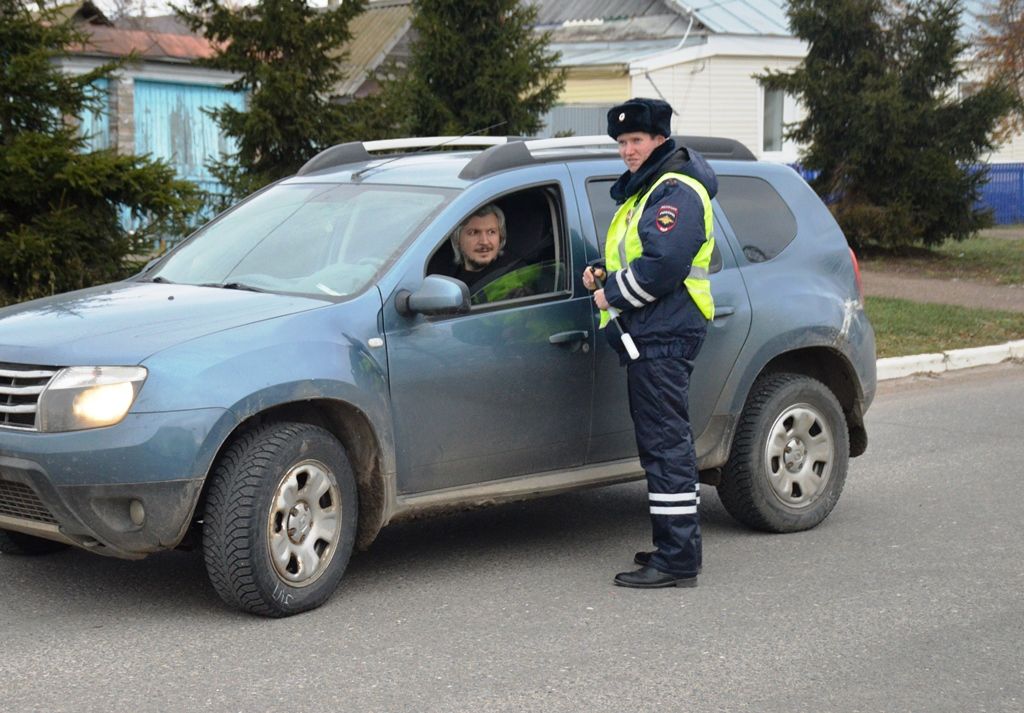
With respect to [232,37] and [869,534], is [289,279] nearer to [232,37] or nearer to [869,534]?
[869,534]

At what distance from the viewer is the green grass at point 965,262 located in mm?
19250

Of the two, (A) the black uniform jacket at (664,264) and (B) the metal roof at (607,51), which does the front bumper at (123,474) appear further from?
(B) the metal roof at (607,51)

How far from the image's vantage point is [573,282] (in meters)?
6.13

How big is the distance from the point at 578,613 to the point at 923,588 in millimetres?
1446

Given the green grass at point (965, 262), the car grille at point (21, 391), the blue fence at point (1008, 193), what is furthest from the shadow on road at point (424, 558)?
the blue fence at point (1008, 193)

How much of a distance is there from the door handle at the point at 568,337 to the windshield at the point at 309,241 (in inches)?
28.0

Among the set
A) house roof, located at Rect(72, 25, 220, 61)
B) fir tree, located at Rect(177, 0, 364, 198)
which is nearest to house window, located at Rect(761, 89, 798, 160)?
house roof, located at Rect(72, 25, 220, 61)

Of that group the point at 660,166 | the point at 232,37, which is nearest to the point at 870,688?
the point at 660,166

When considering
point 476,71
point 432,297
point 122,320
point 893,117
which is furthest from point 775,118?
point 122,320

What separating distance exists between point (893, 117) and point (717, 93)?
843cm

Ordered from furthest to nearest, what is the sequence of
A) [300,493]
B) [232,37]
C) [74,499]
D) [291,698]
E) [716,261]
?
[232,37] → [716,261] → [300,493] → [74,499] → [291,698]

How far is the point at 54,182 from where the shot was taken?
10.6 meters

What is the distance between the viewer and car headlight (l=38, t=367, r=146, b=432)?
493 cm

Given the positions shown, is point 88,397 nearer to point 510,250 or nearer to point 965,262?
point 510,250
